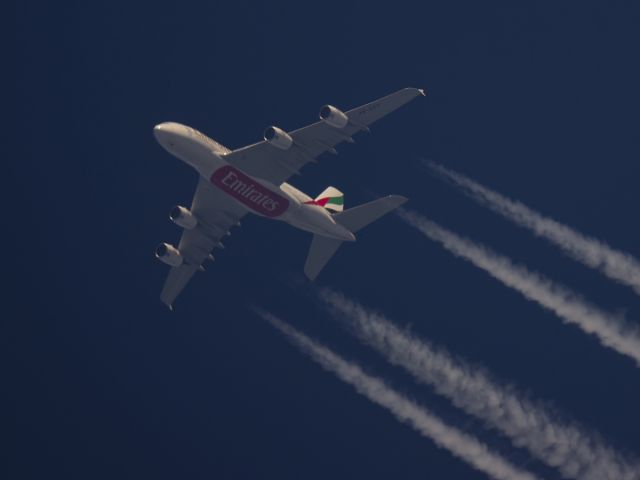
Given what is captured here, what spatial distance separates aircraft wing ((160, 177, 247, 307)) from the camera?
80.6 m

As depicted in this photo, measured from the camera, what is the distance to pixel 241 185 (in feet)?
249

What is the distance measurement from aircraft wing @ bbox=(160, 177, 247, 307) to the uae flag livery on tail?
22.1 ft

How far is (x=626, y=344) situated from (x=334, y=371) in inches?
866

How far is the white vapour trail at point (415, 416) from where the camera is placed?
75188 mm

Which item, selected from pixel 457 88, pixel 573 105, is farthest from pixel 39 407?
pixel 573 105

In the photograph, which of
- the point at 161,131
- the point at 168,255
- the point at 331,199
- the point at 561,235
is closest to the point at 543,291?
the point at 561,235

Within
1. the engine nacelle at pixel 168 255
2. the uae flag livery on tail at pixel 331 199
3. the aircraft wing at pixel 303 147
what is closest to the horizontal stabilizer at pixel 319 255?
the uae flag livery on tail at pixel 331 199

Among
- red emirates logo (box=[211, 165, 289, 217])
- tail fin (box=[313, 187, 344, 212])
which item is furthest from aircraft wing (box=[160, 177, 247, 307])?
tail fin (box=[313, 187, 344, 212])

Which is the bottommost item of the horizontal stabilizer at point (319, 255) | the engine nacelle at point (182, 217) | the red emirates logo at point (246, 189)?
the engine nacelle at point (182, 217)

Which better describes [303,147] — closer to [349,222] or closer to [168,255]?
[349,222]

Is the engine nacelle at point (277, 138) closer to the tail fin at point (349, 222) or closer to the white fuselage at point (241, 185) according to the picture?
the white fuselage at point (241, 185)

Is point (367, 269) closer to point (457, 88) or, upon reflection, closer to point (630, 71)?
point (457, 88)

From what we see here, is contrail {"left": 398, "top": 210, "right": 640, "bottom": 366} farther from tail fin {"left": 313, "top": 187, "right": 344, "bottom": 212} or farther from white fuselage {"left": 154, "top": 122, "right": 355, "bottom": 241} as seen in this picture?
white fuselage {"left": 154, "top": 122, "right": 355, "bottom": 241}

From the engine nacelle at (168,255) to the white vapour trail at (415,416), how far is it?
883 cm
